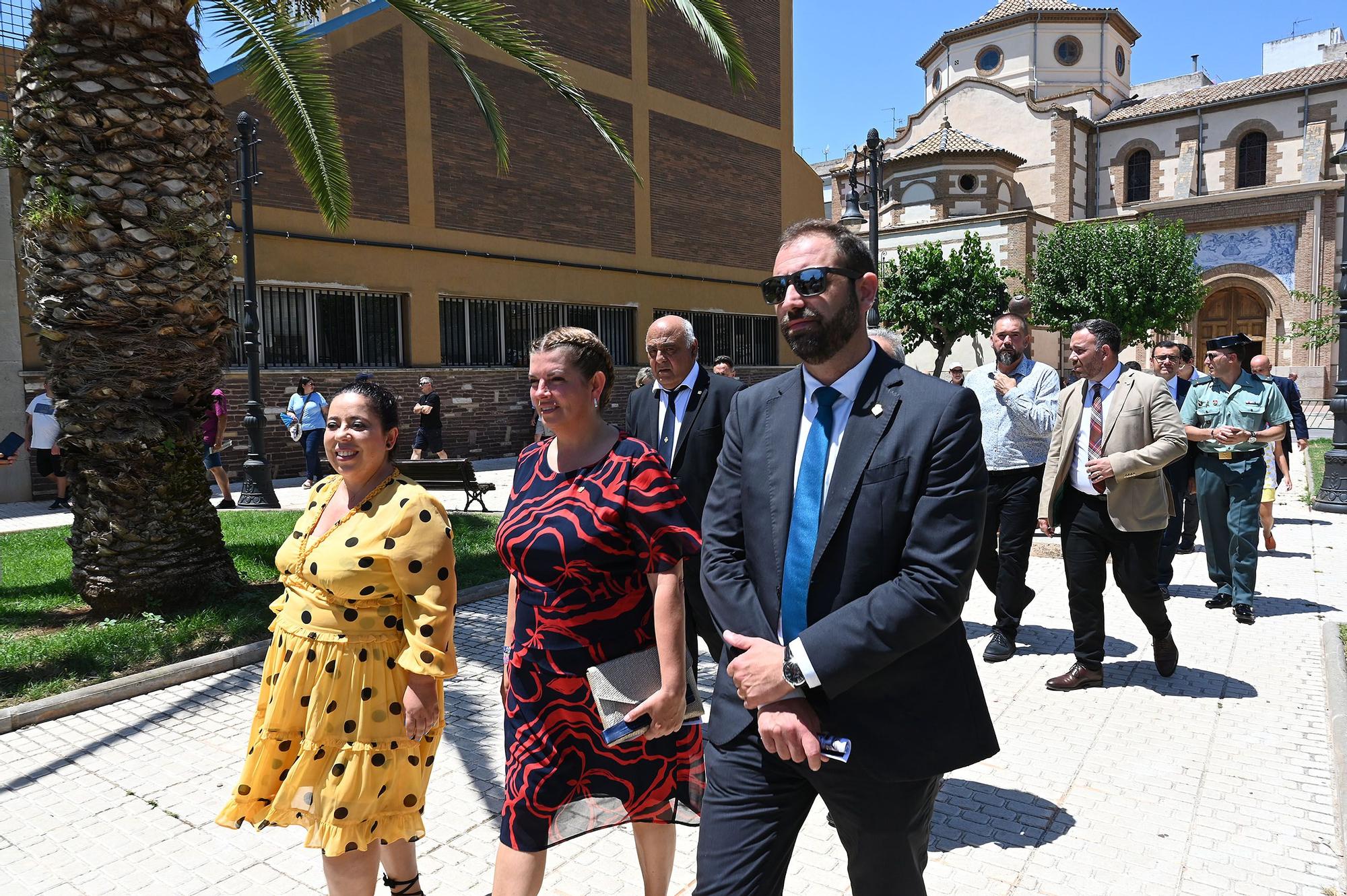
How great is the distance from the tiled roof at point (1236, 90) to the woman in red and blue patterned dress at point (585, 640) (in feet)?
163

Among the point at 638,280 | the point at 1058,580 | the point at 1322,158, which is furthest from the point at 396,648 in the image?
the point at 1322,158

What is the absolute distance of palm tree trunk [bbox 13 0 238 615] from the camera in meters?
6.37

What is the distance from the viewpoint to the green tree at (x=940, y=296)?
103ft

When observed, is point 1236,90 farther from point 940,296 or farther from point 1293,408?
point 1293,408

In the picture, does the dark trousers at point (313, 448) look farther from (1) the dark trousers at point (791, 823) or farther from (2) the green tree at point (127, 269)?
(1) the dark trousers at point (791, 823)

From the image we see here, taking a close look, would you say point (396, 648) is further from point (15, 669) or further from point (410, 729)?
point (15, 669)

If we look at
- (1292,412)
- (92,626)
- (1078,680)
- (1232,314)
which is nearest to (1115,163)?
(1232,314)

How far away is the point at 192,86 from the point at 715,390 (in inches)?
192

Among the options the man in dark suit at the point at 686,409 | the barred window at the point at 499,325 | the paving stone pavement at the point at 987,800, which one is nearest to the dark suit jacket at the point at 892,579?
the paving stone pavement at the point at 987,800

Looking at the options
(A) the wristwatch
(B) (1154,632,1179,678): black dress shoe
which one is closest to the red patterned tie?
(B) (1154,632,1179,678): black dress shoe

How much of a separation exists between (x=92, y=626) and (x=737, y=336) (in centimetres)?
2238

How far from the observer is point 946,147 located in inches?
1578

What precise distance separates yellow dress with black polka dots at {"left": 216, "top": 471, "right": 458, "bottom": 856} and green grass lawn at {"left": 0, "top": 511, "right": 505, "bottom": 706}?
3487 millimetres

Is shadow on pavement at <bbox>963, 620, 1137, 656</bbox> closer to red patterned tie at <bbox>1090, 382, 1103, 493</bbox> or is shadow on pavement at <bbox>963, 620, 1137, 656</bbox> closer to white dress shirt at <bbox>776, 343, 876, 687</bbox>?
red patterned tie at <bbox>1090, 382, 1103, 493</bbox>
